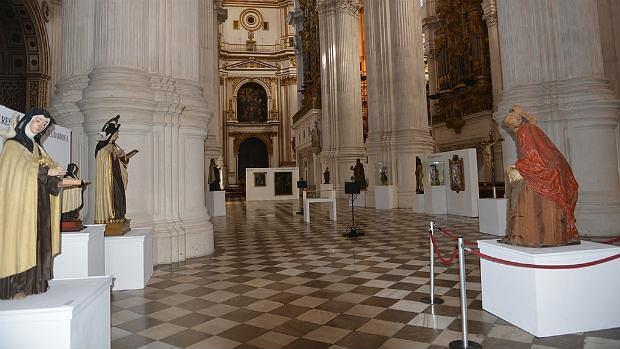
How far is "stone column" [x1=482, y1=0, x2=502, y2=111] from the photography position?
18.2 metres

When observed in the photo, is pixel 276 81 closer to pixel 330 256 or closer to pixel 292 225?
pixel 292 225

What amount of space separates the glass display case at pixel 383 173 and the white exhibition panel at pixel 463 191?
6.58ft

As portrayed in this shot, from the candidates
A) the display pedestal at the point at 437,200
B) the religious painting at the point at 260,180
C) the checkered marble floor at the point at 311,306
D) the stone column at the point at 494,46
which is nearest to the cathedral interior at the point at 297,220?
the checkered marble floor at the point at 311,306

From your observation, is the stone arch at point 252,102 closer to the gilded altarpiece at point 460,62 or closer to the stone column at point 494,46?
the gilded altarpiece at point 460,62

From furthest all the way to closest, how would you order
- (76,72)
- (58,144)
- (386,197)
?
(386,197), (76,72), (58,144)

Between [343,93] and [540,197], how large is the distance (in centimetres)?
1627

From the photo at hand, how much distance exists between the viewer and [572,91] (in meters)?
6.93

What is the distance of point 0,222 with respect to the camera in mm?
2127

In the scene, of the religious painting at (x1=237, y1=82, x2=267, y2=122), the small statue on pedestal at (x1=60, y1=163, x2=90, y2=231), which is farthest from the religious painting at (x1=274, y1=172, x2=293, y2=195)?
the small statue on pedestal at (x1=60, y1=163, x2=90, y2=231)

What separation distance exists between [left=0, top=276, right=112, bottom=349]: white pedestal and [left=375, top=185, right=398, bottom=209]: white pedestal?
12157 millimetres

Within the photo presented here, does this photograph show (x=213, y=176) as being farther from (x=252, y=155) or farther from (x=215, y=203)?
(x=252, y=155)

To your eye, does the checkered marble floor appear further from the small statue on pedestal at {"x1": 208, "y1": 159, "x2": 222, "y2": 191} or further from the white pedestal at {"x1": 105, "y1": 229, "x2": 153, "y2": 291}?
the small statue on pedestal at {"x1": 208, "y1": 159, "x2": 222, "y2": 191}

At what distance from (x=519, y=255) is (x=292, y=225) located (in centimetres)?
767

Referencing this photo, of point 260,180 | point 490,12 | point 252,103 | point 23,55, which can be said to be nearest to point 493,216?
point 490,12
